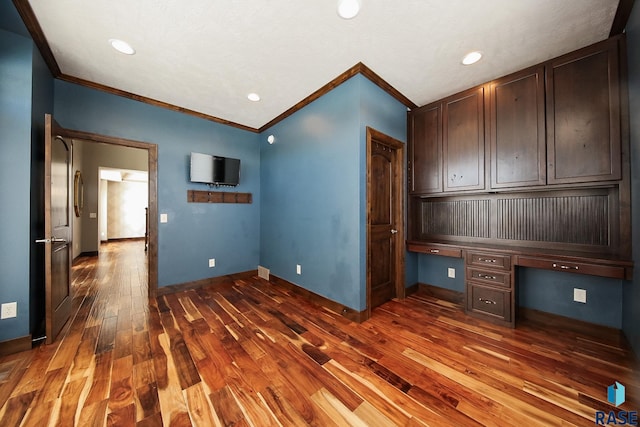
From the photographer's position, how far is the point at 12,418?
47.7 inches

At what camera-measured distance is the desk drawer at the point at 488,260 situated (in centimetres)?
227

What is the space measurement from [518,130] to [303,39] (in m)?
2.33

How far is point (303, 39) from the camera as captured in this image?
75.8 inches

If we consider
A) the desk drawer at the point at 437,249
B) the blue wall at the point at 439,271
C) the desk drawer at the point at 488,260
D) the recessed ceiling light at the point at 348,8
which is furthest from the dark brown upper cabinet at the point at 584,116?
the recessed ceiling light at the point at 348,8

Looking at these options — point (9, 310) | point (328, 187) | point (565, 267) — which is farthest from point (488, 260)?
point (9, 310)

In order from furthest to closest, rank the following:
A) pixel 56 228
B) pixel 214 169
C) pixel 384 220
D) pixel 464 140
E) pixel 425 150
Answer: pixel 214 169, pixel 425 150, pixel 384 220, pixel 464 140, pixel 56 228

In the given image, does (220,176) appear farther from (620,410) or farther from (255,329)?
(620,410)

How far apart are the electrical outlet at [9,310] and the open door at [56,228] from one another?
0.19 meters

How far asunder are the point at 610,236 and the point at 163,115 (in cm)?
521

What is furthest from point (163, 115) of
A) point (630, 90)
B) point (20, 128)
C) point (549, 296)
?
point (549, 296)

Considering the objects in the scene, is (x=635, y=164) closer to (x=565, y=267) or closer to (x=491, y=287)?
(x=565, y=267)

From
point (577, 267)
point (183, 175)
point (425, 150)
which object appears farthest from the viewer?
point (183, 175)

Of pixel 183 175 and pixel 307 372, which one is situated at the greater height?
pixel 183 175

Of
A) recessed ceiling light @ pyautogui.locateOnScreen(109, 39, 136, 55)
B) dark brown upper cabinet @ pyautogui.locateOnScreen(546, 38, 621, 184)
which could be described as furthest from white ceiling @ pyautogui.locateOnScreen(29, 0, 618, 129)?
dark brown upper cabinet @ pyautogui.locateOnScreen(546, 38, 621, 184)
